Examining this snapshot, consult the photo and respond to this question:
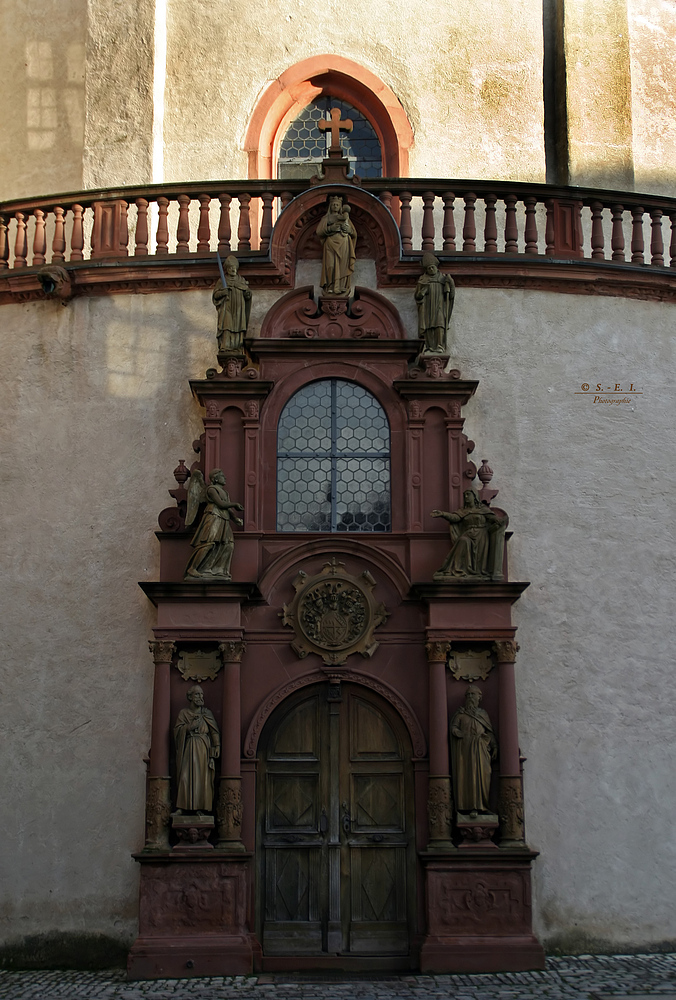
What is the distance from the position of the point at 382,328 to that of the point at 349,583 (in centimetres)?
265

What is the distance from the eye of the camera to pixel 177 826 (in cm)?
1091

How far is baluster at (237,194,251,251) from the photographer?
12.7 m

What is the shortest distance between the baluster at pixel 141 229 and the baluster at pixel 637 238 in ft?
16.8

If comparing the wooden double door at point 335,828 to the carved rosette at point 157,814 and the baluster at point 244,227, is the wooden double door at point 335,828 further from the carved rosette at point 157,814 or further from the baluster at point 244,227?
the baluster at point 244,227

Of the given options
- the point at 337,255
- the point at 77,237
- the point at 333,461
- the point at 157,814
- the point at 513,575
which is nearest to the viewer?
the point at 157,814

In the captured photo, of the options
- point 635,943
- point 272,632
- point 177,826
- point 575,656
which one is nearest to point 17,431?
point 272,632

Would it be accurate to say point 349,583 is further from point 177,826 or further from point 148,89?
point 148,89

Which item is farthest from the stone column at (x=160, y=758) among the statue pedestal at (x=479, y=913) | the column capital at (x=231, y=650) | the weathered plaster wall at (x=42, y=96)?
the weathered plaster wall at (x=42, y=96)

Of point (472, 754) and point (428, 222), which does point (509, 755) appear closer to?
point (472, 754)

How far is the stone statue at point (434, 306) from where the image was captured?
12.2m

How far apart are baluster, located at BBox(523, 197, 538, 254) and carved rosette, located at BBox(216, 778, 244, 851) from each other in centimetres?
619

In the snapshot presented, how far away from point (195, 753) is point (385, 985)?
258 centimetres

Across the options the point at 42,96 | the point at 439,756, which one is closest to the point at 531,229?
the point at 439,756

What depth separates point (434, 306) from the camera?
12.2 m
